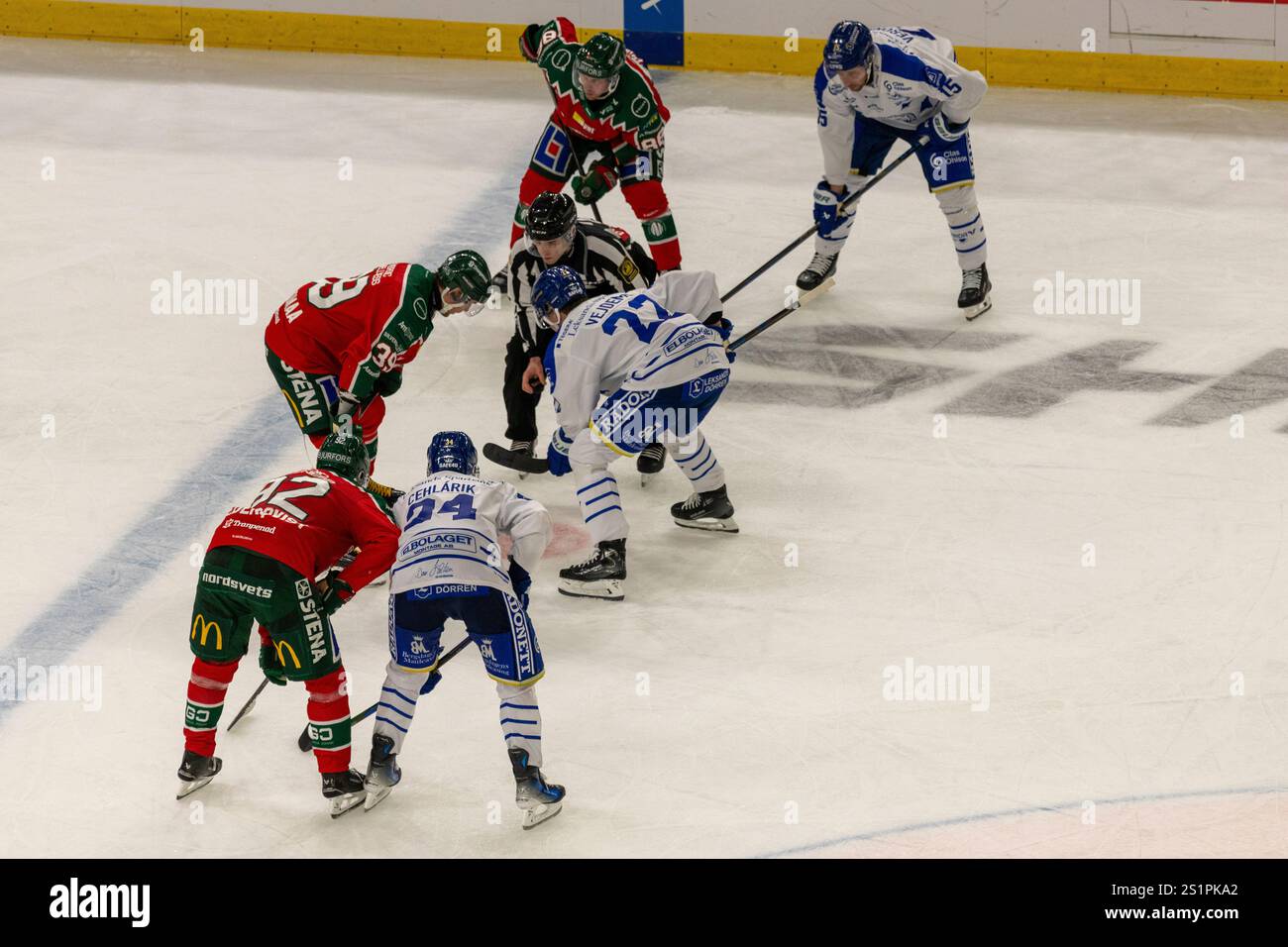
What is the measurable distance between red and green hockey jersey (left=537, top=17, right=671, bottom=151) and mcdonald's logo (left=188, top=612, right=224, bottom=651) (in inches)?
138

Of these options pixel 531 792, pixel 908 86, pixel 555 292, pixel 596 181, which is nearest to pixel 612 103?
pixel 596 181

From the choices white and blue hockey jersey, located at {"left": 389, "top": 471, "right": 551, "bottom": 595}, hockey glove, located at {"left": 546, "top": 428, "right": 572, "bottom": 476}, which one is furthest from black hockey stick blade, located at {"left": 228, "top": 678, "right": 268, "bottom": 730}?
hockey glove, located at {"left": 546, "top": 428, "right": 572, "bottom": 476}

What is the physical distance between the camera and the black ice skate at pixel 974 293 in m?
8.20

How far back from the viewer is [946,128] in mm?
7918

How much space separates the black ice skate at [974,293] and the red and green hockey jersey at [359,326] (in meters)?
2.84

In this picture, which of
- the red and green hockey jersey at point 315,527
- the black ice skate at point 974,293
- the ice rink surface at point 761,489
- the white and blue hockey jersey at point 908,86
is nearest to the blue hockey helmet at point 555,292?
the ice rink surface at point 761,489

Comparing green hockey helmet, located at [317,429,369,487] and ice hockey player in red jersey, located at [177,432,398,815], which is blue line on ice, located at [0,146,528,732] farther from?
green hockey helmet, located at [317,429,369,487]

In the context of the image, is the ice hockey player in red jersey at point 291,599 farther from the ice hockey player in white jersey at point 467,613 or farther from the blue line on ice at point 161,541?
the blue line on ice at point 161,541

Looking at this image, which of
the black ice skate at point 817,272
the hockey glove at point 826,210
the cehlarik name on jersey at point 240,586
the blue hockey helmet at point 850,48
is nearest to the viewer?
the cehlarik name on jersey at point 240,586

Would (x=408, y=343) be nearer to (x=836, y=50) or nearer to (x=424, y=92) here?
(x=836, y=50)

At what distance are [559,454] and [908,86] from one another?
2548mm

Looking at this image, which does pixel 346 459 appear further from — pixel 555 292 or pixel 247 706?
pixel 555 292
